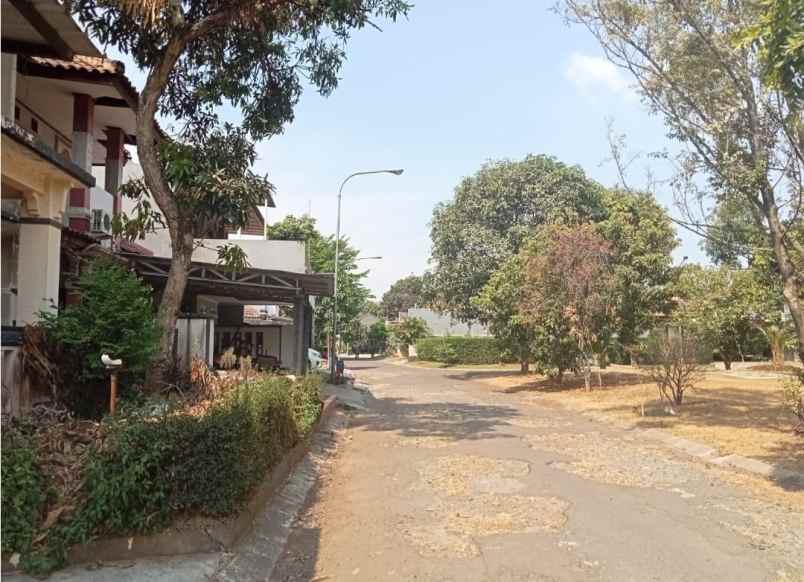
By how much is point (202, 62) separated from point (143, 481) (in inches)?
341

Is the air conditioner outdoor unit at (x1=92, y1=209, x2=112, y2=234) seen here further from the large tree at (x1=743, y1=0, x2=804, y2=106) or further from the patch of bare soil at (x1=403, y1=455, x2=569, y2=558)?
the large tree at (x1=743, y1=0, x2=804, y2=106)

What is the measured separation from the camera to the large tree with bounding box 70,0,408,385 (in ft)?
35.3

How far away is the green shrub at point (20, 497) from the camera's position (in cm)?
525

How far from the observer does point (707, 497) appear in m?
8.90

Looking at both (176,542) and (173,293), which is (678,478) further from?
(173,293)

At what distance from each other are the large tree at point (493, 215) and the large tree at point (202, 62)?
2678 centimetres

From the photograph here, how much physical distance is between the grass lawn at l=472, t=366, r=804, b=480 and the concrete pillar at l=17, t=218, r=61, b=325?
11.3 metres

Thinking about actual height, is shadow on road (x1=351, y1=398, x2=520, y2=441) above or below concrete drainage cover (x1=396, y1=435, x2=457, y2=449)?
above

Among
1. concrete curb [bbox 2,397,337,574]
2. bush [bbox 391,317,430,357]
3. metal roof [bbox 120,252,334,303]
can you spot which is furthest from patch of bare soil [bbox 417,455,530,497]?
bush [bbox 391,317,430,357]

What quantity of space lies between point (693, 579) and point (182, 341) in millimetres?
11297

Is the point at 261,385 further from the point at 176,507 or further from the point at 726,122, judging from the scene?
the point at 726,122

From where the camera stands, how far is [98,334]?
9.60 meters

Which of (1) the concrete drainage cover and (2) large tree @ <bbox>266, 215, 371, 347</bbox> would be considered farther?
(2) large tree @ <bbox>266, 215, 371, 347</bbox>

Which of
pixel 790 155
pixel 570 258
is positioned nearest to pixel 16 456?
pixel 790 155
